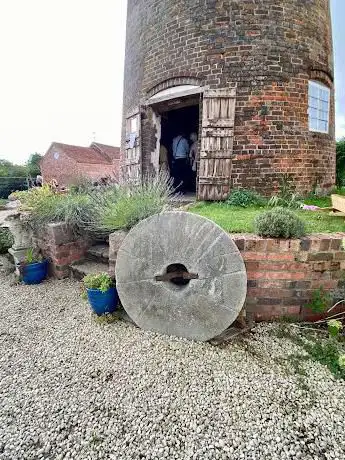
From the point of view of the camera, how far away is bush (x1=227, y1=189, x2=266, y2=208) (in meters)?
5.59

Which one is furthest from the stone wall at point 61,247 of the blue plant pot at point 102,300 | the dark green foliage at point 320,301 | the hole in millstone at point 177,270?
the dark green foliage at point 320,301

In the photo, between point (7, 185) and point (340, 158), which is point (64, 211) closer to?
point (340, 158)

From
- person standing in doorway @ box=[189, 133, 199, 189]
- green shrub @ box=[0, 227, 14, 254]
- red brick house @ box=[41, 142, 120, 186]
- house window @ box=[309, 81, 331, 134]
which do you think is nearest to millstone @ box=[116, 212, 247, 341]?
green shrub @ box=[0, 227, 14, 254]

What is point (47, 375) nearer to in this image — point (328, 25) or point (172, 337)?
point (172, 337)

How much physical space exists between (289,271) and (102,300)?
2.08 metres

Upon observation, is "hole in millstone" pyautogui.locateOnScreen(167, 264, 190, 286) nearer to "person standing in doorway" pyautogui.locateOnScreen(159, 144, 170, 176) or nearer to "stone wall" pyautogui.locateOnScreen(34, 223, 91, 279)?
"stone wall" pyautogui.locateOnScreen(34, 223, 91, 279)

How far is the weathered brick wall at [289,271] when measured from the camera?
2812mm

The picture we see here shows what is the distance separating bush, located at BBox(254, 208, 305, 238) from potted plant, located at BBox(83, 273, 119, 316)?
5.86ft

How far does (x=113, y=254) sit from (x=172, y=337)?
1.27 m

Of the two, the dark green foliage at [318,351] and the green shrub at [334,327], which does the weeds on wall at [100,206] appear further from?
the green shrub at [334,327]

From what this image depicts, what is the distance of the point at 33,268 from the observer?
14.6 ft

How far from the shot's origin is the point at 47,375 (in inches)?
93.6

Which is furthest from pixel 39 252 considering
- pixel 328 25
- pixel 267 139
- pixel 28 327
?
pixel 328 25

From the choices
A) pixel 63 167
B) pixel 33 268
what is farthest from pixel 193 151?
pixel 63 167
